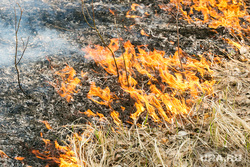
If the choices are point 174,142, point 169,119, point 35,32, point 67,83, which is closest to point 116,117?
point 169,119

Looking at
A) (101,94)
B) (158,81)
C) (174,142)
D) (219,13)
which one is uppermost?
(219,13)

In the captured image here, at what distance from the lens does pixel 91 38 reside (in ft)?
12.8

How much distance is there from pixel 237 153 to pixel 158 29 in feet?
8.06

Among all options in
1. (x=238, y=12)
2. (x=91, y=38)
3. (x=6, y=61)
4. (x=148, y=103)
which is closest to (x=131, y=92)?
(x=148, y=103)

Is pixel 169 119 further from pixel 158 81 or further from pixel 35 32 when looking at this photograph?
pixel 35 32

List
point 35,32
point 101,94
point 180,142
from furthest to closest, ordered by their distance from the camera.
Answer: point 35,32, point 101,94, point 180,142

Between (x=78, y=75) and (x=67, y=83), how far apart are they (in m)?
0.20

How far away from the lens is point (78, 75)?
334cm

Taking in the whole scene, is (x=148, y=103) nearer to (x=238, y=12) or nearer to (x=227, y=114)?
(x=227, y=114)

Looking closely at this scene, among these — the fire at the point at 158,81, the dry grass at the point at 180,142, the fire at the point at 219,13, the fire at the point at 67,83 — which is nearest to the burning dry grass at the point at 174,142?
the dry grass at the point at 180,142

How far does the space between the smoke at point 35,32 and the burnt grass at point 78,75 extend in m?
0.09

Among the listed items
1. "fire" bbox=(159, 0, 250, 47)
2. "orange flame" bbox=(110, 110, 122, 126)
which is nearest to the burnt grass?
"orange flame" bbox=(110, 110, 122, 126)

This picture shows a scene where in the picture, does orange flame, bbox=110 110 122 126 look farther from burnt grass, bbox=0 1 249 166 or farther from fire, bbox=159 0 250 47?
fire, bbox=159 0 250 47

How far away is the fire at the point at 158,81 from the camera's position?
2961 millimetres
